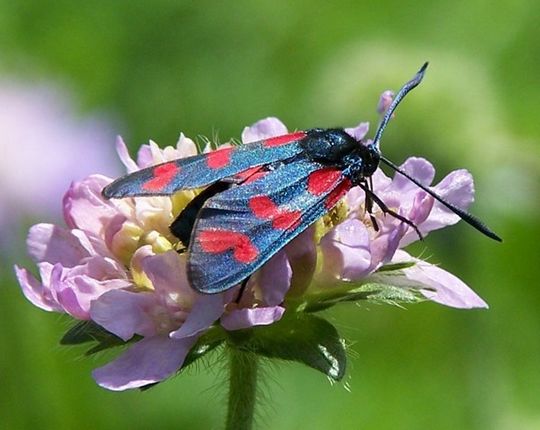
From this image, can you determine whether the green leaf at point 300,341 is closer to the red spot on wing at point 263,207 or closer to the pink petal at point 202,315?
the pink petal at point 202,315

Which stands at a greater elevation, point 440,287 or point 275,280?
point 275,280

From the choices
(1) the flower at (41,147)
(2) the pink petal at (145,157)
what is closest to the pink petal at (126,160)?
(2) the pink petal at (145,157)

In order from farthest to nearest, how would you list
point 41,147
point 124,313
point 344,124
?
point 41,147 < point 344,124 < point 124,313

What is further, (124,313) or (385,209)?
(385,209)

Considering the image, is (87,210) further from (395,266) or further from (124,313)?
(395,266)

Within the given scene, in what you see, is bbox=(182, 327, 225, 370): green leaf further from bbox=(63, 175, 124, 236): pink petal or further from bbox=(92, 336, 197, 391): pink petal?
bbox=(63, 175, 124, 236): pink petal

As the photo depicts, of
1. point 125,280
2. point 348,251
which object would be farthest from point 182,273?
point 348,251

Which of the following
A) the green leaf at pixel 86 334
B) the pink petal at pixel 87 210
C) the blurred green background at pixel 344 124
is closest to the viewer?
the green leaf at pixel 86 334
